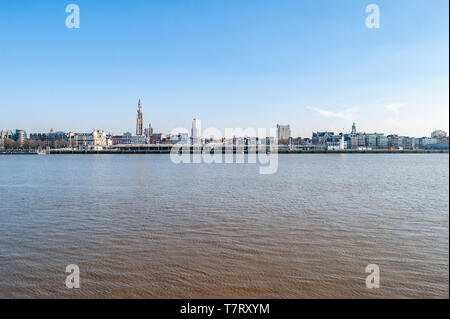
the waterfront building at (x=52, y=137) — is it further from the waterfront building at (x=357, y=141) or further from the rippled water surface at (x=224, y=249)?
the rippled water surface at (x=224, y=249)

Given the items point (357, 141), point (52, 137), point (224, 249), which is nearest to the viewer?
point (224, 249)

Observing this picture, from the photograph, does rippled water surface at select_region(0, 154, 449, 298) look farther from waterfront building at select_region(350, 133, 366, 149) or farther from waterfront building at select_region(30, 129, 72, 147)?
waterfront building at select_region(30, 129, 72, 147)

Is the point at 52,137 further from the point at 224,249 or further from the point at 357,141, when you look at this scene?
the point at 224,249

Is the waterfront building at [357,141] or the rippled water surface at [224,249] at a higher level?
the waterfront building at [357,141]

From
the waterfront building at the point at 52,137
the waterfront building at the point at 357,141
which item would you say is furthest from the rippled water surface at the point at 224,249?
the waterfront building at the point at 52,137

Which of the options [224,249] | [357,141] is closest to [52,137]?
[357,141]

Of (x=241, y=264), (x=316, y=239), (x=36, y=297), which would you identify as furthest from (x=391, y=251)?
(x=36, y=297)

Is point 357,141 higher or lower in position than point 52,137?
lower

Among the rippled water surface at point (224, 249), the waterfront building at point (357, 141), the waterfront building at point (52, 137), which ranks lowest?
the rippled water surface at point (224, 249)

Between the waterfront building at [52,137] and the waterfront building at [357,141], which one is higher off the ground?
the waterfront building at [52,137]

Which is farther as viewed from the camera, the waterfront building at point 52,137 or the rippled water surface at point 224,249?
the waterfront building at point 52,137

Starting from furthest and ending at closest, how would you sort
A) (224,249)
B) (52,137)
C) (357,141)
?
(52,137)
(357,141)
(224,249)

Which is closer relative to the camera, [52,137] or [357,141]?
[357,141]

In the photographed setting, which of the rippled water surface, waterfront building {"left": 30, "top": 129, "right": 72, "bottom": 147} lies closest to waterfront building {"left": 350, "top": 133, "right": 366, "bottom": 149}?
waterfront building {"left": 30, "top": 129, "right": 72, "bottom": 147}
